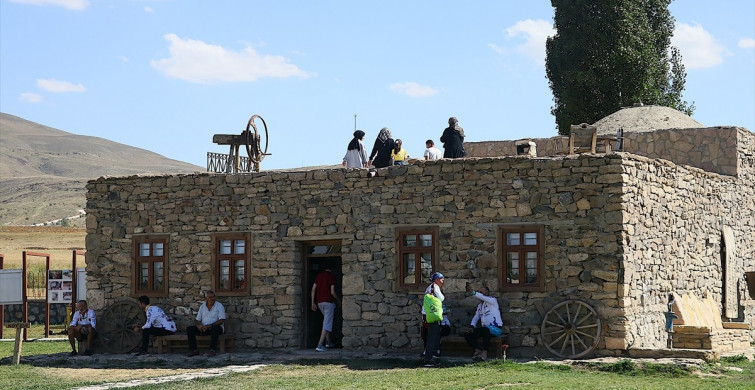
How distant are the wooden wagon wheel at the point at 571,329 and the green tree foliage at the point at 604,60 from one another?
20061mm

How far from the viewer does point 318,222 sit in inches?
776

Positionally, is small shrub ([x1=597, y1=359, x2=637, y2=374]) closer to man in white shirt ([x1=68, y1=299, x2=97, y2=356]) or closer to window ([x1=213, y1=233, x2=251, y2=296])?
window ([x1=213, y1=233, x2=251, y2=296])

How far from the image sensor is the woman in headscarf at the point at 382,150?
2016cm

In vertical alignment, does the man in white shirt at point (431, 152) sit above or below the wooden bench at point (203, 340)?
above

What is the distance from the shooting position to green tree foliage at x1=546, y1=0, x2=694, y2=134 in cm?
3709

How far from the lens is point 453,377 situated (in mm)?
→ 15508

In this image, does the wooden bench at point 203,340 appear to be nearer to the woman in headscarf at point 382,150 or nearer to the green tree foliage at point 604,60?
the woman in headscarf at point 382,150

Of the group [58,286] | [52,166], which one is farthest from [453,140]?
[52,166]

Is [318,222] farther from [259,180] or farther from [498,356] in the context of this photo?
[498,356]

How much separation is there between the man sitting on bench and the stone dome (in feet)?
27.2

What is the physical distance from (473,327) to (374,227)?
2691 mm

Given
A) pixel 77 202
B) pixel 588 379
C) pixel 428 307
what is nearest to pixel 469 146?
pixel 428 307

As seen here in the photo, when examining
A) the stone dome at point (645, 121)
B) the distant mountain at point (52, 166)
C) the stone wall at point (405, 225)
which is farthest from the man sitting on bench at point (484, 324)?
the distant mountain at point (52, 166)

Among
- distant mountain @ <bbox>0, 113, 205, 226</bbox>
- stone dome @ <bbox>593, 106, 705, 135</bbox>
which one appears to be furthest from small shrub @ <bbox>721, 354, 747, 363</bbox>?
distant mountain @ <bbox>0, 113, 205, 226</bbox>
